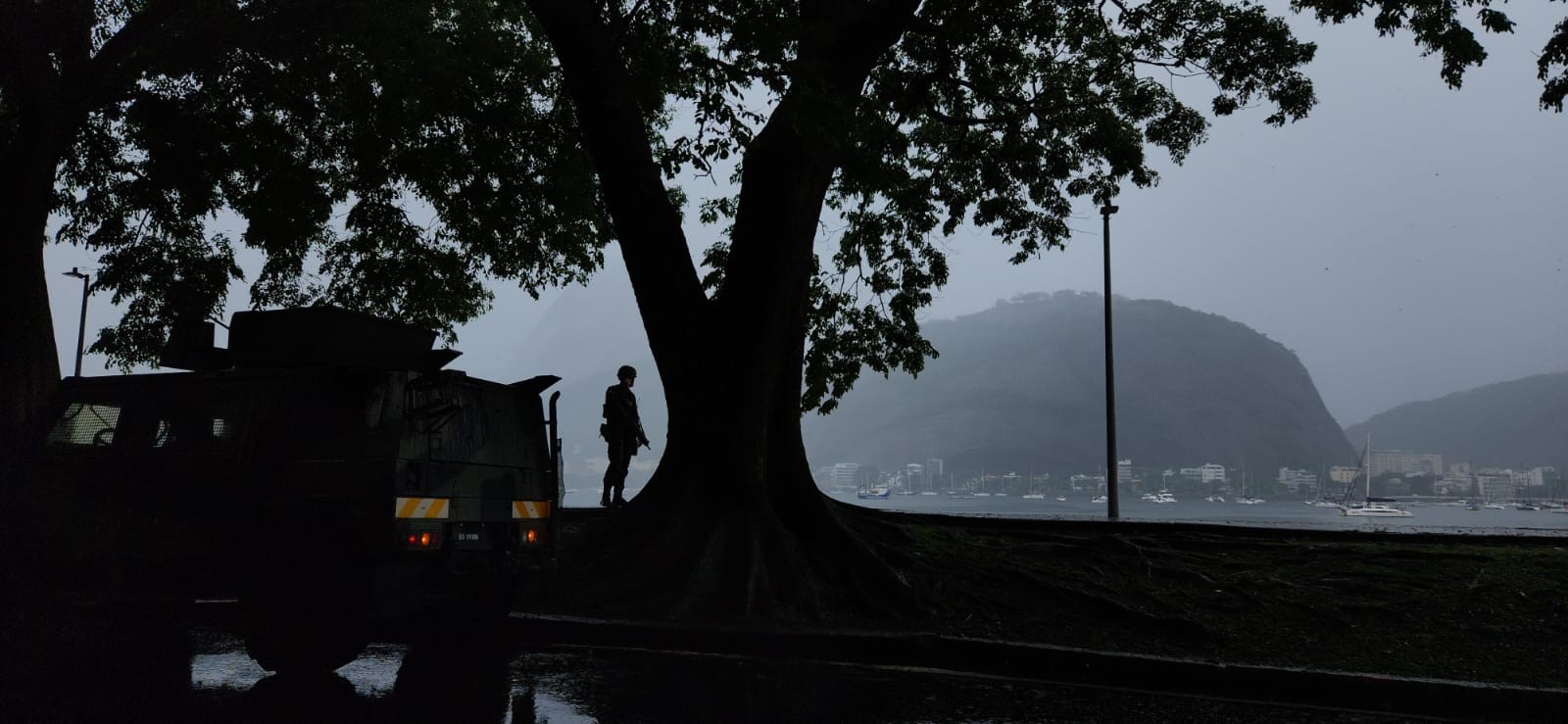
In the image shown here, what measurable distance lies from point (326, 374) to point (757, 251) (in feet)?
14.3

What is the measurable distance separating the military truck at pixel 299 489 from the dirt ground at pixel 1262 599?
2.22 m

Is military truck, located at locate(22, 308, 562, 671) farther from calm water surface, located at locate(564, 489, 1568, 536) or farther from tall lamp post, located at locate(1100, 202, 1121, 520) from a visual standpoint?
tall lamp post, located at locate(1100, 202, 1121, 520)

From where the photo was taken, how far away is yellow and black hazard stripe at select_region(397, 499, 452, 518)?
19.2ft

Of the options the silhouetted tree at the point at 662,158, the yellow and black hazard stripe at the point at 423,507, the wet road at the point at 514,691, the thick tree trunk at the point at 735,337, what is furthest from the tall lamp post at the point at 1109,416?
the yellow and black hazard stripe at the point at 423,507

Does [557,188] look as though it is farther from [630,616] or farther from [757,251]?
[630,616]

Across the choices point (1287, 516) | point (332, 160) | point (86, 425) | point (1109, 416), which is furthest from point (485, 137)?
point (1287, 516)

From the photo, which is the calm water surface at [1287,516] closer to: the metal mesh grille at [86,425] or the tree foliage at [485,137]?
the tree foliage at [485,137]

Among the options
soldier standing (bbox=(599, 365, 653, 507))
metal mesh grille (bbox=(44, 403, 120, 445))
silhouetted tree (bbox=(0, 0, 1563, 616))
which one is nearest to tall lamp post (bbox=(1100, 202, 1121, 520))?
silhouetted tree (bbox=(0, 0, 1563, 616))

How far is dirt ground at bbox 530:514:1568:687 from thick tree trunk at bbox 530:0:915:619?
78 cm

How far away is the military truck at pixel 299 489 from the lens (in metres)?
5.86

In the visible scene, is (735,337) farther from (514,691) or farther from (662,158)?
(514,691)

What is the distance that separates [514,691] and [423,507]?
4.06ft

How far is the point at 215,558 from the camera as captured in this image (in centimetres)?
607

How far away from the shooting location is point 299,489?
5953mm
